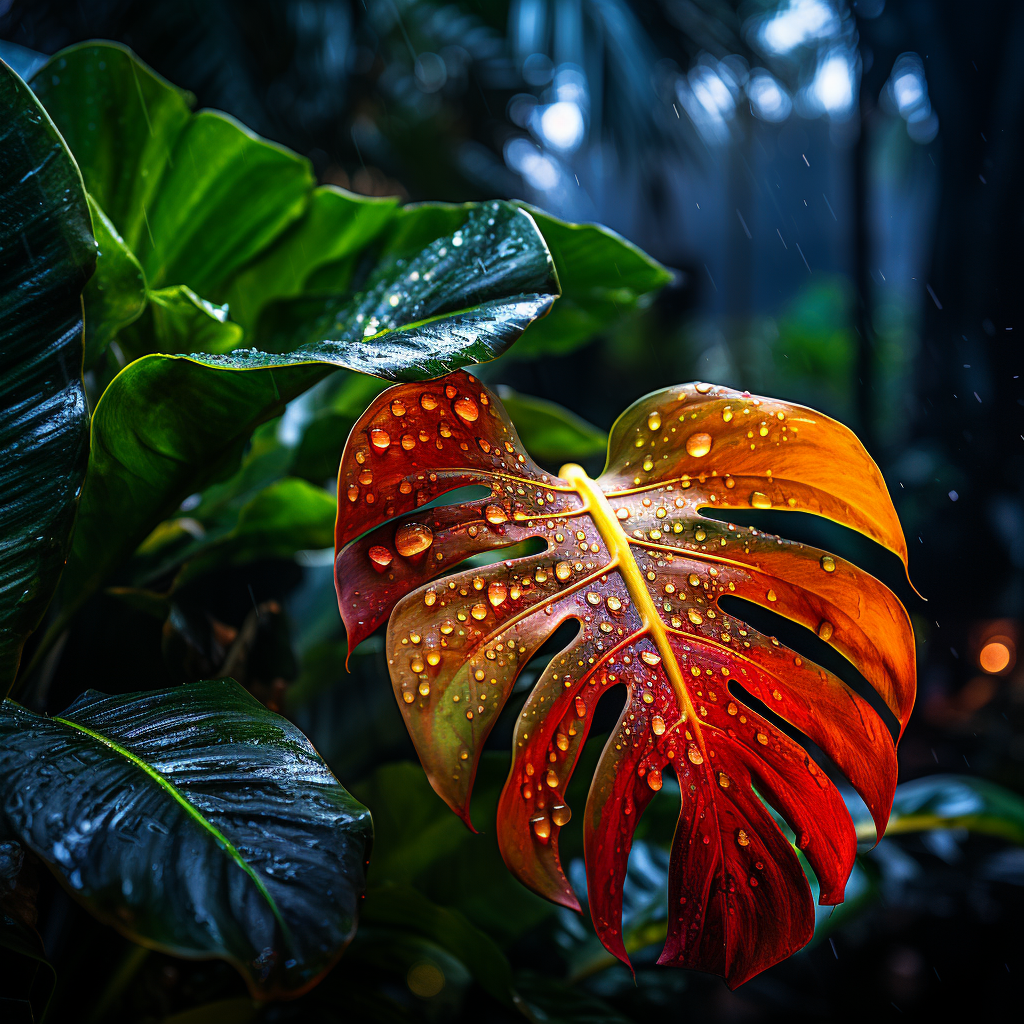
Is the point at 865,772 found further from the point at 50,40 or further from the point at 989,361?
the point at 50,40

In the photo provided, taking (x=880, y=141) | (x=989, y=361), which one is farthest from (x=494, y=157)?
(x=880, y=141)

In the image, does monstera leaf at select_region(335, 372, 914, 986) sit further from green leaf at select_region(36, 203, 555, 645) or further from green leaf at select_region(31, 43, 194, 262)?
green leaf at select_region(31, 43, 194, 262)

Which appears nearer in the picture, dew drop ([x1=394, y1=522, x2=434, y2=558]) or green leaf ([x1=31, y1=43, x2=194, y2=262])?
dew drop ([x1=394, y1=522, x2=434, y2=558])

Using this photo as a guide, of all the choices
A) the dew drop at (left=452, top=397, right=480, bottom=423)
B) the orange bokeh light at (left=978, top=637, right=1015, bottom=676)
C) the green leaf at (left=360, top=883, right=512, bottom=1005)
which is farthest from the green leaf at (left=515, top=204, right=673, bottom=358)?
the orange bokeh light at (left=978, top=637, right=1015, bottom=676)

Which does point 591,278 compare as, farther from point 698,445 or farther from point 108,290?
point 108,290

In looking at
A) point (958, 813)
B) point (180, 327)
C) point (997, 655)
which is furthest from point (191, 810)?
point (997, 655)

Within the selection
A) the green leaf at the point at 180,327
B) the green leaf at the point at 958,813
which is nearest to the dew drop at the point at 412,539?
the green leaf at the point at 180,327

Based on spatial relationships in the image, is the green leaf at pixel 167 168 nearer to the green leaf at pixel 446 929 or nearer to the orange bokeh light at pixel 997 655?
the green leaf at pixel 446 929
